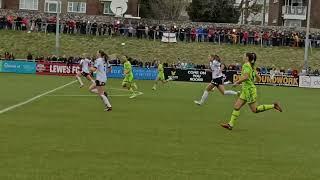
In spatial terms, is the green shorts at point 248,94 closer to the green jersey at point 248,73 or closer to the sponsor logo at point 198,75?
the green jersey at point 248,73

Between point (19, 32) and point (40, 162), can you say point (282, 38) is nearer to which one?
point (19, 32)

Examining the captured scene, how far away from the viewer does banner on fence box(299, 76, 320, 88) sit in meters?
52.5

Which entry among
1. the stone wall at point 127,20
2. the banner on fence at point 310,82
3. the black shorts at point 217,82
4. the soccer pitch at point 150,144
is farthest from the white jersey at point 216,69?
the stone wall at point 127,20

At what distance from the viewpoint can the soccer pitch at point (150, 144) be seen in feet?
35.8

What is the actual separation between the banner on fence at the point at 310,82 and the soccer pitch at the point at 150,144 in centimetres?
2914

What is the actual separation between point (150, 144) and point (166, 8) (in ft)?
270

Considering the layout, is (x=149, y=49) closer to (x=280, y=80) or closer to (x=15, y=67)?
(x=15, y=67)

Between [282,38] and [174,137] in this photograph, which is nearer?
[174,137]

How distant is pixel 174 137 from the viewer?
15609 mm

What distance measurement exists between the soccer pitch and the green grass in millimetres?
38928

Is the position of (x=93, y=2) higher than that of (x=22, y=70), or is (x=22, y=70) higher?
(x=93, y=2)

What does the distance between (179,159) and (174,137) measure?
332 cm

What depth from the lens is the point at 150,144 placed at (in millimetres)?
14188

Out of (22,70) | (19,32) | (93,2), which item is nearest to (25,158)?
(22,70)
